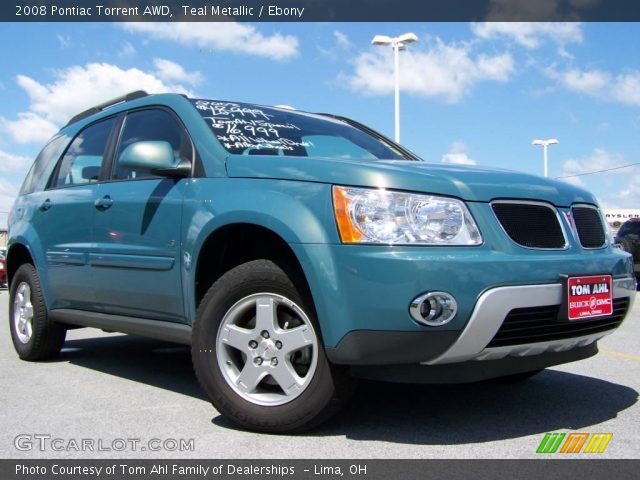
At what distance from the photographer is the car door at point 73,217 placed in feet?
15.2

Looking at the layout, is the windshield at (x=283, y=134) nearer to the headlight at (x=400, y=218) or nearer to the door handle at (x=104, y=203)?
the door handle at (x=104, y=203)

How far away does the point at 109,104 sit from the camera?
209 inches

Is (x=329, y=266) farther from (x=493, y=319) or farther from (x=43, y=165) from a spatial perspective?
(x=43, y=165)

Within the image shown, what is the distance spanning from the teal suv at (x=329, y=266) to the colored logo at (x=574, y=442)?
1.07ft

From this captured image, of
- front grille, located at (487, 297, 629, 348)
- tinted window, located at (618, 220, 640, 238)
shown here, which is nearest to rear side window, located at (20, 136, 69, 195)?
front grille, located at (487, 297, 629, 348)

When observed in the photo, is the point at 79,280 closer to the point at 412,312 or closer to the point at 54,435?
the point at 54,435

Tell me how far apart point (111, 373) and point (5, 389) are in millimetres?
759

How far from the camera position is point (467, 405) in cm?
385

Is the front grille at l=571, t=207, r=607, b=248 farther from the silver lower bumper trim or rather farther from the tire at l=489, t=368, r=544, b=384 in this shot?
the tire at l=489, t=368, r=544, b=384

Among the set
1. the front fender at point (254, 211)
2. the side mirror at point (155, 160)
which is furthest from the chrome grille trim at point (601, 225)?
the side mirror at point (155, 160)

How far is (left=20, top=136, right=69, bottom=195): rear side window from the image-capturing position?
5.59 m

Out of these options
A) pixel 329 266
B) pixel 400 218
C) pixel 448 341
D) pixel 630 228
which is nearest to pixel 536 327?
pixel 448 341

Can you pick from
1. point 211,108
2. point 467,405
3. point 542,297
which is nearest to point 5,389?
point 211,108

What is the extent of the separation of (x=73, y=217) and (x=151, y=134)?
2.89 feet
